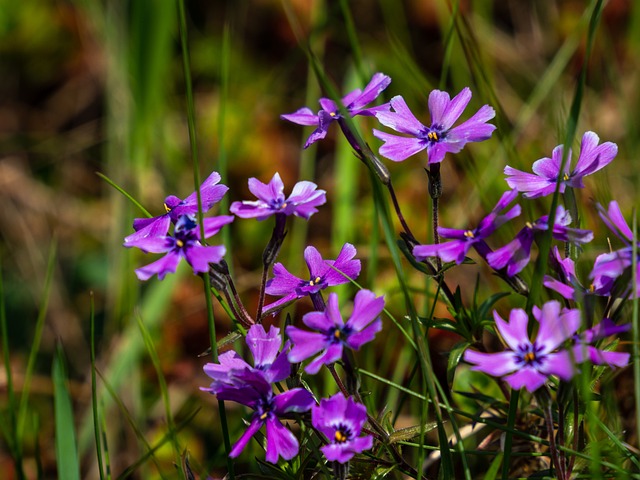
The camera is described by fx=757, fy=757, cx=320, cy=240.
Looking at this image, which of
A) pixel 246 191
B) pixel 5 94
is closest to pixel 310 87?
pixel 246 191

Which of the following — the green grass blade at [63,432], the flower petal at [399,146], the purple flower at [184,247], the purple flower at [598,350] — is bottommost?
the green grass blade at [63,432]

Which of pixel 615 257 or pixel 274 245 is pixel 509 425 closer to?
pixel 615 257

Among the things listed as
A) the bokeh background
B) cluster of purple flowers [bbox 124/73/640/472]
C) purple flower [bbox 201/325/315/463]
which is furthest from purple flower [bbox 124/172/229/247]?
the bokeh background

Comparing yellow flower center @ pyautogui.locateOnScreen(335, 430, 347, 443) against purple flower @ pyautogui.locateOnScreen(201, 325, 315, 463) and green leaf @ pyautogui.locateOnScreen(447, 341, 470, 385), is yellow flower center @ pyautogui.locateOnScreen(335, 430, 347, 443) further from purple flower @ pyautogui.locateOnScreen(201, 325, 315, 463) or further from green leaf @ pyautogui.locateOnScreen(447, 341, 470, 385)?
green leaf @ pyautogui.locateOnScreen(447, 341, 470, 385)

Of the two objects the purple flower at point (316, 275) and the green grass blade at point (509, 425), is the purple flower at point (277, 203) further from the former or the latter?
the green grass blade at point (509, 425)

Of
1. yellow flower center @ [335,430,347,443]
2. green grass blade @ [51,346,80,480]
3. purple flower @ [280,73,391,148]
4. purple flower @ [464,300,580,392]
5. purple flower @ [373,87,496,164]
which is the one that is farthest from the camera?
green grass blade @ [51,346,80,480]

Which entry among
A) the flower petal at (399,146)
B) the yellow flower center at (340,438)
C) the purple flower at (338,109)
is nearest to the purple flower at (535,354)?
the yellow flower center at (340,438)

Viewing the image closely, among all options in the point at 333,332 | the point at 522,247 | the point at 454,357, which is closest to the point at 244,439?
the point at 333,332
